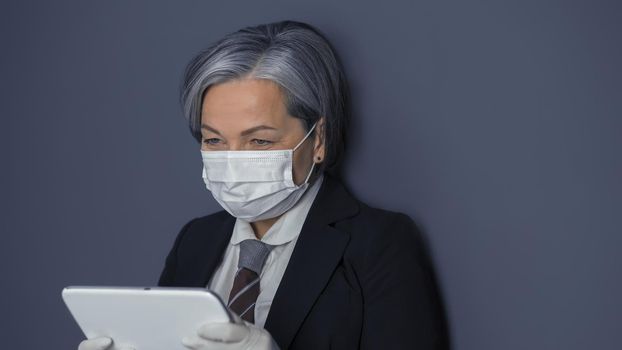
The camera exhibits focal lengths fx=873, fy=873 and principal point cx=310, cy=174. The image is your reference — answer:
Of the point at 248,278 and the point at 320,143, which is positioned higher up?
the point at 320,143

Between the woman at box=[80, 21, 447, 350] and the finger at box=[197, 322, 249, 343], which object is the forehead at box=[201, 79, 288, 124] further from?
the finger at box=[197, 322, 249, 343]

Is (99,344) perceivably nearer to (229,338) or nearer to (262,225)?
(229,338)

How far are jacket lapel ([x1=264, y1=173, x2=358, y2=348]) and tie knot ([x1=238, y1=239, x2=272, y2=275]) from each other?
85 mm

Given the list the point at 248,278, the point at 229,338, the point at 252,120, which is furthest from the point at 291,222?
the point at 229,338

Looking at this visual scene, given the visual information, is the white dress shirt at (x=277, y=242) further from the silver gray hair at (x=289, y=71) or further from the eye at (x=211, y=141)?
the eye at (x=211, y=141)

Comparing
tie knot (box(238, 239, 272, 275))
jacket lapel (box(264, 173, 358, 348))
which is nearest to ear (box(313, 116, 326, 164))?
jacket lapel (box(264, 173, 358, 348))

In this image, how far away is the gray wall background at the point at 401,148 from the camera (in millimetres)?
1469

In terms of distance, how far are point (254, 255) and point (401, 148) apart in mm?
387

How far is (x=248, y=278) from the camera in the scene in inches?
72.6

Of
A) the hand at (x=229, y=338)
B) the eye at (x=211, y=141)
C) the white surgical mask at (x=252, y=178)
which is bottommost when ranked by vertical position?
the hand at (x=229, y=338)

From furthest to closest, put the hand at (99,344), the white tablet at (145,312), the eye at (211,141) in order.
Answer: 1. the eye at (211,141)
2. the hand at (99,344)
3. the white tablet at (145,312)

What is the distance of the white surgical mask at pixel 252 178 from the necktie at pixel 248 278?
98mm

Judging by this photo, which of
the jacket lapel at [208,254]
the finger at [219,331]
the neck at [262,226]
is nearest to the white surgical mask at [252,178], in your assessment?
the neck at [262,226]

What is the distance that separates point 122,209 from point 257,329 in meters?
0.94
